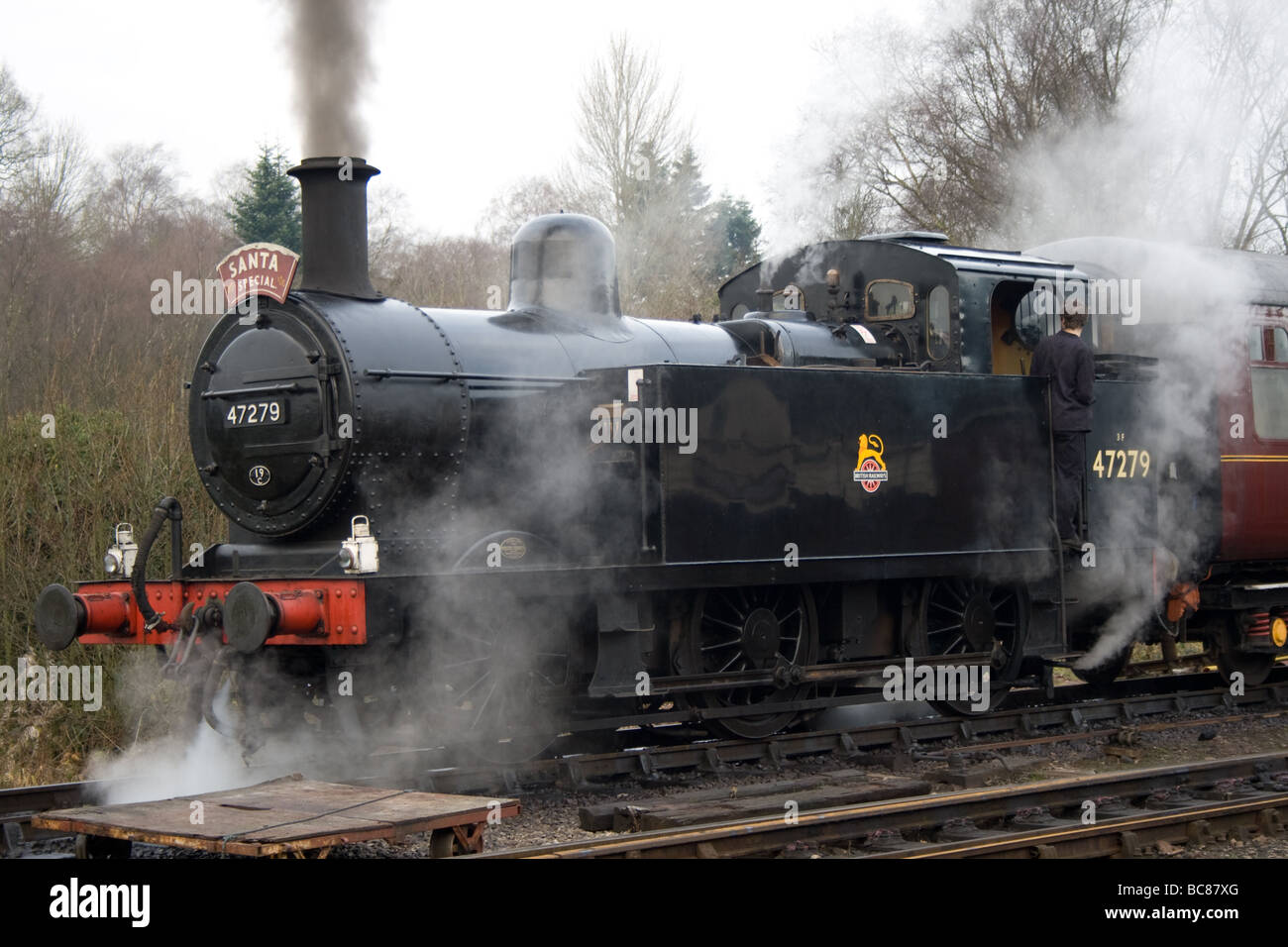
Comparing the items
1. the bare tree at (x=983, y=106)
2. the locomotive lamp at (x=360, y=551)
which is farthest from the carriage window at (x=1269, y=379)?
the bare tree at (x=983, y=106)

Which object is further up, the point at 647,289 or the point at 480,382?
the point at 647,289

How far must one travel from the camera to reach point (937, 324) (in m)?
8.83

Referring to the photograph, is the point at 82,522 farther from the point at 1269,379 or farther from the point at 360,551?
the point at 1269,379

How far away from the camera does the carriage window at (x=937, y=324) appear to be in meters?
8.77

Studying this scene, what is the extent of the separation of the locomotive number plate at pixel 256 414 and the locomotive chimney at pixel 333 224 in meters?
0.65

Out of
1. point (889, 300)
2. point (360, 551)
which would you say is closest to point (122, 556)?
point (360, 551)

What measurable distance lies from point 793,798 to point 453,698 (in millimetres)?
1782

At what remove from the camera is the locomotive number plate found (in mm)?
7086

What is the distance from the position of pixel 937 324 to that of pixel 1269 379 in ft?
10.8

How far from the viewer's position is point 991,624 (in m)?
9.12

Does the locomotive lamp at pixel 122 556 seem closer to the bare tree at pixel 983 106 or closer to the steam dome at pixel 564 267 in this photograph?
the steam dome at pixel 564 267

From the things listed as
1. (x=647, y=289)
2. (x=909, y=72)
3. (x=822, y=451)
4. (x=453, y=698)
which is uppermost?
(x=909, y=72)
